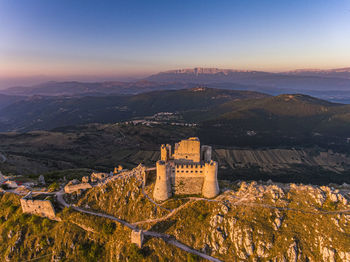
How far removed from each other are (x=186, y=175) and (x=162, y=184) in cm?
701

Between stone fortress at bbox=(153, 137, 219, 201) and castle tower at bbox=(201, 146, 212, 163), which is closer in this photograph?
stone fortress at bbox=(153, 137, 219, 201)

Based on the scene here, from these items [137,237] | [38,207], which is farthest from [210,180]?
[38,207]

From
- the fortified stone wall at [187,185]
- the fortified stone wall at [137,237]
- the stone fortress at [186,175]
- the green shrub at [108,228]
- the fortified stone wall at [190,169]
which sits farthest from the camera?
the fortified stone wall at [187,185]

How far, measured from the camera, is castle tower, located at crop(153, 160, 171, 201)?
5084 cm

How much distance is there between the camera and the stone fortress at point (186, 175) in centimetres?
5106

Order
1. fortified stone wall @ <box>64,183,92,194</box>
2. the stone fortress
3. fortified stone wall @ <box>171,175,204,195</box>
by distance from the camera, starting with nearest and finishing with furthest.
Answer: the stone fortress → fortified stone wall @ <box>171,175,204,195</box> → fortified stone wall @ <box>64,183,92,194</box>

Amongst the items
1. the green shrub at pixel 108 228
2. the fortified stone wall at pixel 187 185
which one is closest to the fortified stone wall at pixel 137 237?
the green shrub at pixel 108 228

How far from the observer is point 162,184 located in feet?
169

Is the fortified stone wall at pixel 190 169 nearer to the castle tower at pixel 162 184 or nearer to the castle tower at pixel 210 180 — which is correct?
the castle tower at pixel 210 180

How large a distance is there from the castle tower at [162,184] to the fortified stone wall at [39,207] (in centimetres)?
3133

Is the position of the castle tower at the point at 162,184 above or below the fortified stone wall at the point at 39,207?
above

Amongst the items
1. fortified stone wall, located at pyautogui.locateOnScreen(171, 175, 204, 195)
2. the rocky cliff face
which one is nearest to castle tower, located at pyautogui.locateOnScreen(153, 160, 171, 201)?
fortified stone wall, located at pyautogui.locateOnScreen(171, 175, 204, 195)

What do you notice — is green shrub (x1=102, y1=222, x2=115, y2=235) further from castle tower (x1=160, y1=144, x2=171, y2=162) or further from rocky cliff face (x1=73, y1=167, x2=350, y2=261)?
castle tower (x1=160, y1=144, x2=171, y2=162)

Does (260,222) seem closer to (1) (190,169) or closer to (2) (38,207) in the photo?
(1) (190,169)
